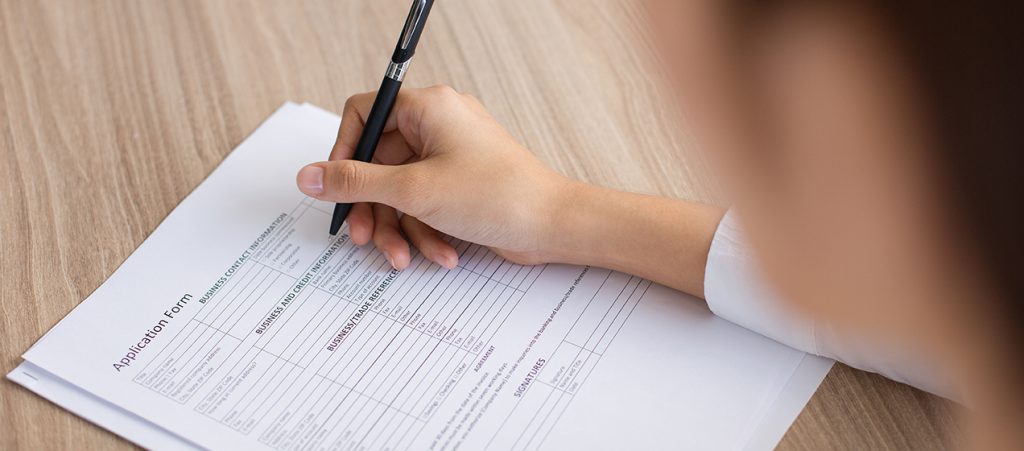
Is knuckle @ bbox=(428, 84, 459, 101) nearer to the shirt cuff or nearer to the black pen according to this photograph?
the black pen

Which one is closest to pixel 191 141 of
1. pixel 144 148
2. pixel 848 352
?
pixel 144 148

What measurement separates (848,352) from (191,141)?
0.65 m

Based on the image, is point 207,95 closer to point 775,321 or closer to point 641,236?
point 641,236

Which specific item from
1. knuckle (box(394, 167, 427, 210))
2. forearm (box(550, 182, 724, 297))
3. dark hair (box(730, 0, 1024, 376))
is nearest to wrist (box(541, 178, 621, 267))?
forearm (box(550, 182, 724, 297))

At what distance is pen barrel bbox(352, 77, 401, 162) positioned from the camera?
846mm

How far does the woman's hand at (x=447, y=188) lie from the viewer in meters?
0.80

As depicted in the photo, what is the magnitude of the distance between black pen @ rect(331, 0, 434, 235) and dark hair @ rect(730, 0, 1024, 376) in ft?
1.77

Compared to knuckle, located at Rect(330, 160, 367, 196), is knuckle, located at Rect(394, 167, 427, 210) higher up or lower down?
higher up

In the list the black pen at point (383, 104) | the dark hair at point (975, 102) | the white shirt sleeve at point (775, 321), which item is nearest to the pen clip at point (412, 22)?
the black pen at point (383, 104)

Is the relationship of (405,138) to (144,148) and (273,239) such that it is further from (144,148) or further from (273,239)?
(144,148)

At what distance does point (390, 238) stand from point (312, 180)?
86 millimetres

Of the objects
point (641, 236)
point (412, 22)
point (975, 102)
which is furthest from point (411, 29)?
point (975, 102)

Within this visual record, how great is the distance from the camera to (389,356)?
2.46ft

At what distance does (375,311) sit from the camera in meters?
0.79
